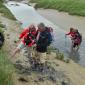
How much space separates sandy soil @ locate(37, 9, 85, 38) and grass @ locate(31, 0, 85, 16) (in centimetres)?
110

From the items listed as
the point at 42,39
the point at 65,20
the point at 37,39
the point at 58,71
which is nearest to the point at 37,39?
the point at 37,39

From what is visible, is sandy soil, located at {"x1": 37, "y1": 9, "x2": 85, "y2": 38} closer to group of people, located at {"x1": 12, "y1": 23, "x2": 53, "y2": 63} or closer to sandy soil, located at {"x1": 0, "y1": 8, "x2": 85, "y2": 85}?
sandy soil, located at {"x1": 0, "y1": 8, "x2": 85, "y2": 85}

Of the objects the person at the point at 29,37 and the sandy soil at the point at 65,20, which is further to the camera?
the sandy soil at the point at 65,20

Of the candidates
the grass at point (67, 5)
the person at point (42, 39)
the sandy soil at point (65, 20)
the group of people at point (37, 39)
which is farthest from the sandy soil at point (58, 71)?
the grass at point (67, 5)

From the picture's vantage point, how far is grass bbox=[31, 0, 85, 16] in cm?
4565

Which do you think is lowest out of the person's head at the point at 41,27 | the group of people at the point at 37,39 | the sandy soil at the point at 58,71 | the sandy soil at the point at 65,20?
the sandy soil at the point at 65,20

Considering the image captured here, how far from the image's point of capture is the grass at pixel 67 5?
45.7 meters

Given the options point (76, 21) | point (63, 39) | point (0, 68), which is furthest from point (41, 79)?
point (76, 21)

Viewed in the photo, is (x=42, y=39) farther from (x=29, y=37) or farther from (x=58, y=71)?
(x=58, y=71)

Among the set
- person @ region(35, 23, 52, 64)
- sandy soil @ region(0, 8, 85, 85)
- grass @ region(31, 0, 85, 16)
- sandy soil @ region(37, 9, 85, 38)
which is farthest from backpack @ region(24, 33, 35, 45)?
grass @ region(31, 0, 85, 16)

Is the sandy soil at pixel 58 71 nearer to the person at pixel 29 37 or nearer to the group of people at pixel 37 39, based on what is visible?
the group of people at pixel 37 39

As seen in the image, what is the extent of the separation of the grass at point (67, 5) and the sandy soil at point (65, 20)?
1.10m

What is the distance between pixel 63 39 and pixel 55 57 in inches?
334

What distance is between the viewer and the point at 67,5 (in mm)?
49906
